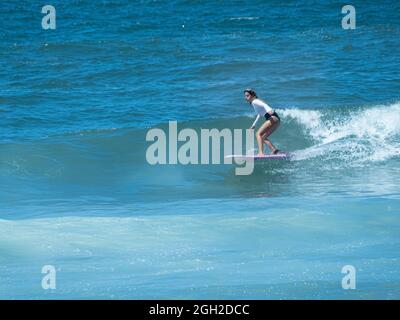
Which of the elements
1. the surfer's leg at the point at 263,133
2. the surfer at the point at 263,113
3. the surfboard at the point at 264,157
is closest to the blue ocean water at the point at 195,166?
the surfboard at the point at 264,157

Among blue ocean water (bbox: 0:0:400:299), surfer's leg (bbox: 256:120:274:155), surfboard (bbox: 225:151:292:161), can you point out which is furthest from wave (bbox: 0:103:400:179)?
surfer's leg (bbox: 256:120:274:155)

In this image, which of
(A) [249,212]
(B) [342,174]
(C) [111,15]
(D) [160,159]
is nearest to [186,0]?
(C) [111,15]

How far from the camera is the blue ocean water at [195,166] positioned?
9.74m

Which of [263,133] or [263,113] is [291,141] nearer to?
[263,133]

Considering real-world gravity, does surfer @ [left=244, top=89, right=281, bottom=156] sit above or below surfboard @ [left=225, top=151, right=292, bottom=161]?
above

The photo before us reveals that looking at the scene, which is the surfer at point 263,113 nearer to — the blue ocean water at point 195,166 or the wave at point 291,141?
the blue ocean water at point 195,166

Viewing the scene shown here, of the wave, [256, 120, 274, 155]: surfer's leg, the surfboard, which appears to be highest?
the wave

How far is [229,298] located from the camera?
8.60 meters

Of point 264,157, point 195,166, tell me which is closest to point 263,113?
point 264,157

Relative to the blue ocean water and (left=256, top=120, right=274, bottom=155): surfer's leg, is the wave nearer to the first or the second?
the blue ocean water

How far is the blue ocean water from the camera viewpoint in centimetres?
974

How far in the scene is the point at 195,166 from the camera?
57.7 ft

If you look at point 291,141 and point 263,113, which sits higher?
point 291,141
